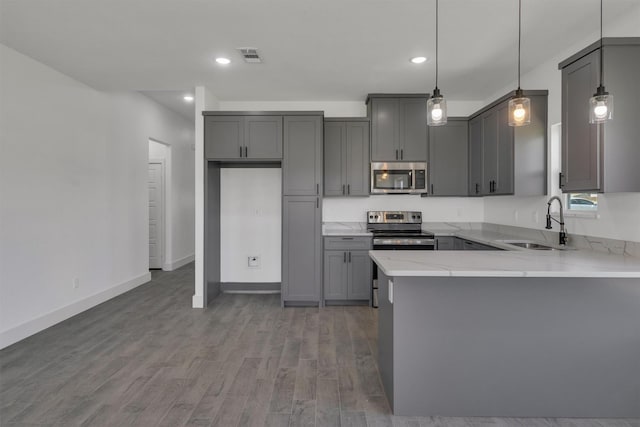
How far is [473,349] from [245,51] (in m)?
3.11

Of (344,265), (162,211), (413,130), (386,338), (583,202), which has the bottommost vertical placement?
(386,338)

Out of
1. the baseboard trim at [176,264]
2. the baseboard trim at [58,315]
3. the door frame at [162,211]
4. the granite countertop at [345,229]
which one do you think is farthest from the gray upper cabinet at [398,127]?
the baseboard trim at [176,264]

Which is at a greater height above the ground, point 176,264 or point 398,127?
point 398,127

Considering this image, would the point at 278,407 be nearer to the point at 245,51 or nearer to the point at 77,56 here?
the point at 245,51

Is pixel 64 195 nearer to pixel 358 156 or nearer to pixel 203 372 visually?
pixel 203 372

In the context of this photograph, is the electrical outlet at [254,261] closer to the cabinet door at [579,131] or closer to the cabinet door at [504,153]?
the cabinet door at [504,153]

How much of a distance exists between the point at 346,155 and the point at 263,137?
1.11m

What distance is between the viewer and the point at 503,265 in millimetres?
1995

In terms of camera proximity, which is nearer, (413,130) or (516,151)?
(516,151)

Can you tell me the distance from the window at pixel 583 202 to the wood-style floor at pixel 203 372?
69.1 inches

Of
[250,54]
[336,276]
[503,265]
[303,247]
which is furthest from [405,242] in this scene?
[250,54]

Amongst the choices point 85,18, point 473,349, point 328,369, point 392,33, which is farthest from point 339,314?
point 85,18

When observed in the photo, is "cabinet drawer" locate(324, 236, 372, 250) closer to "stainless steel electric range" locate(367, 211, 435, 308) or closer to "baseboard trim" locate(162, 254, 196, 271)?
"stainless steel electric range" locate(367, 211, 435, 308)

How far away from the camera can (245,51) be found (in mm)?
3264
